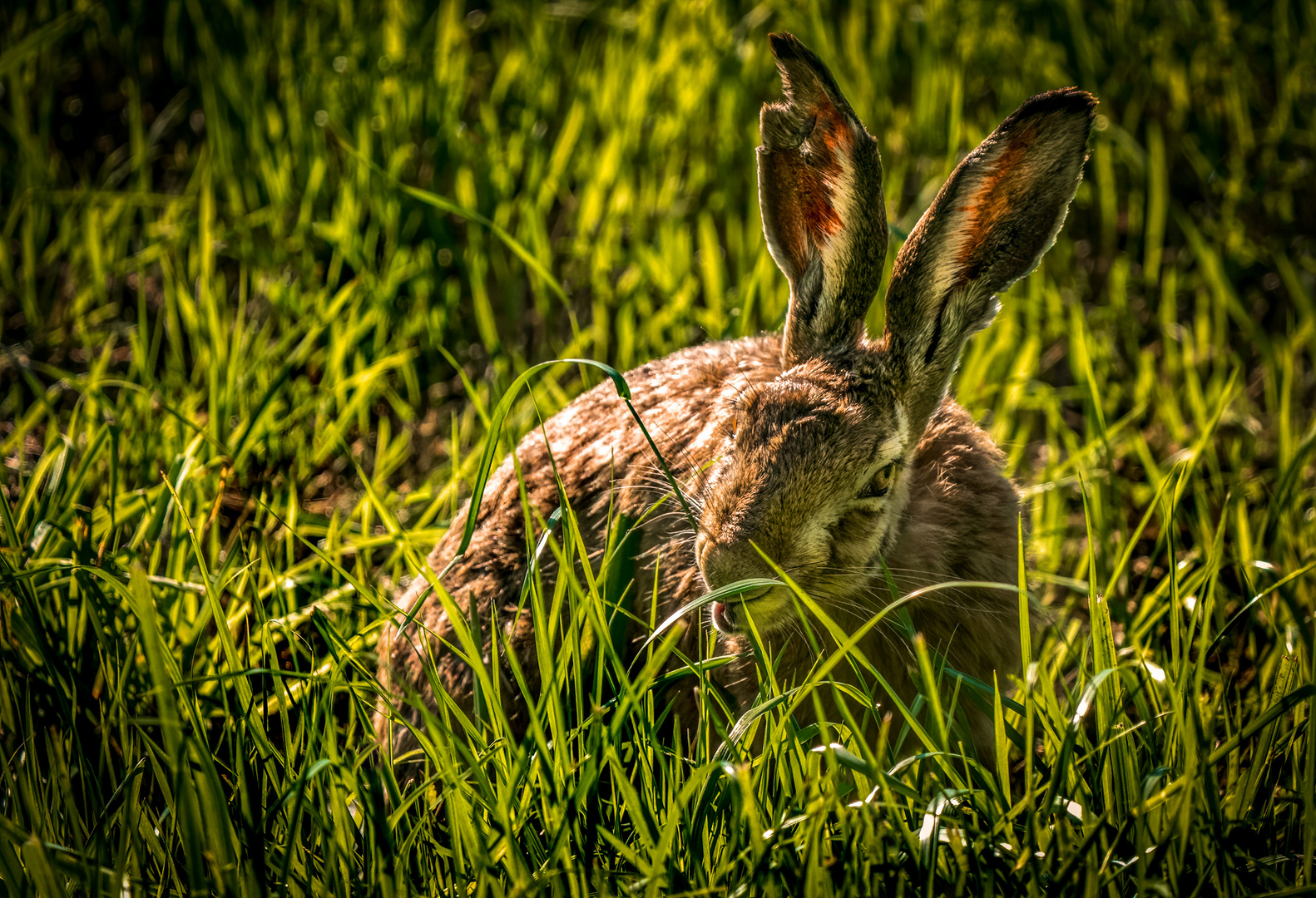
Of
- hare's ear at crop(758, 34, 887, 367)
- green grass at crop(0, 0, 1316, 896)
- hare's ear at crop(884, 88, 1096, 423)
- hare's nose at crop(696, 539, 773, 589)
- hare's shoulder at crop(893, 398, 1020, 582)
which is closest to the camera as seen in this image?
green grass at crop(0, 0, 1316, 896)

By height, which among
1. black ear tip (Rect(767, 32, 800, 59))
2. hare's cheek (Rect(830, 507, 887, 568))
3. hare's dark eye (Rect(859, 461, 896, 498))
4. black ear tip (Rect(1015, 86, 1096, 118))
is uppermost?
black ear tip (Rect(767, 32, 800, 59))

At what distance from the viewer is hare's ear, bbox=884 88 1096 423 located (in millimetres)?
2338

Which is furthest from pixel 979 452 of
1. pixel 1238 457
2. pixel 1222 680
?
pixel 1238 457

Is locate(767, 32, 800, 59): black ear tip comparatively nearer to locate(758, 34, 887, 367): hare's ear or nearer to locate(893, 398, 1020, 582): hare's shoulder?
locate(758, 34, 887, 367): hare's ear

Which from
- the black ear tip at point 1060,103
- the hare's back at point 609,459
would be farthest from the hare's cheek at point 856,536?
the black ear tip at point 1060,103

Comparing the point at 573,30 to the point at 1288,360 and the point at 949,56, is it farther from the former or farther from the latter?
the point at 1288,360

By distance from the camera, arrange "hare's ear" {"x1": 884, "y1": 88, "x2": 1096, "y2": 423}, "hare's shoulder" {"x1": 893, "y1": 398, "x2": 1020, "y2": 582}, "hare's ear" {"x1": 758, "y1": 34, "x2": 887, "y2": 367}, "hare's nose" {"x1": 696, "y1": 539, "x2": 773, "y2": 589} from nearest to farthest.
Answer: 1. "hare's nose" {"x1": 696, "y1": 539, "x2": 773, "y2": 589}
2. "hare's ear" {"x1": 884, "y1": 88, "x2": 1096, "y2": 423}
3. "hare's ear" {"x1": 758, "y1": 34, "x2": 887, "y2": 367}
4. "hare's shoulder" {"x1": 893, "y1": 398, "x2": 1020, "y2": 582}

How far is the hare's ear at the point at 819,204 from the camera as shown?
2447 mm

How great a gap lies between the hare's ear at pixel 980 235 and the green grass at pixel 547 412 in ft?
1.67

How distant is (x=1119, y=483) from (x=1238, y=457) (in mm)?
560

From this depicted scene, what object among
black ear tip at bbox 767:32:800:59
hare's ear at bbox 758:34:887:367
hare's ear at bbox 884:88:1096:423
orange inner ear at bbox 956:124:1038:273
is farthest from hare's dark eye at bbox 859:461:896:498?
black ear tip at bbox 767:32:800:59

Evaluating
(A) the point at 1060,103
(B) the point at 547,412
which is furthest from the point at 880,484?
(B) the point at 547,412

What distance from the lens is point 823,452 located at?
2.35m

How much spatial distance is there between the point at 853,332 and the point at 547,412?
1.38m
